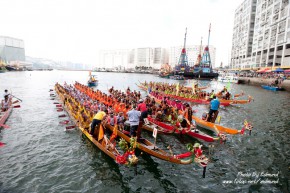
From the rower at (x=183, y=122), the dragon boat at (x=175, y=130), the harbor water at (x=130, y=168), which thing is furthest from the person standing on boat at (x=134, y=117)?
the rower at (x=183, y=122)

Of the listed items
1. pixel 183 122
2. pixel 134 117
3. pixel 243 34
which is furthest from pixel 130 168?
pixel 243 34

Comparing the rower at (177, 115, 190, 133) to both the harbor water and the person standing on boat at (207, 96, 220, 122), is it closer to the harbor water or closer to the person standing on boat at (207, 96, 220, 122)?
the harbor water

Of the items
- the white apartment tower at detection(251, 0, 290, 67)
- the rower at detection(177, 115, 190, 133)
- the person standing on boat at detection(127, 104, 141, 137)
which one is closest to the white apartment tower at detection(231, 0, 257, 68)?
the white apartment tower at detection(251, 0, 290, 67)

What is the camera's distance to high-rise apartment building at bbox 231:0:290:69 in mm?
64875

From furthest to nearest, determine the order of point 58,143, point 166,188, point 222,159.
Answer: point 58,143 < point 222,159 < point 166,188

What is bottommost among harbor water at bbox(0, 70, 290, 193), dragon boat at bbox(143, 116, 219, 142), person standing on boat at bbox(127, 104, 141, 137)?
harbor water at bbox(0, 70, 290, 193)

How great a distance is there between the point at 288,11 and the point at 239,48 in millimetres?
48169

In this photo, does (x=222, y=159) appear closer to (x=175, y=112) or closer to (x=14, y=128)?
(x=175, y=112)

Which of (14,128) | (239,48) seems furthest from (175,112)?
(239,48)

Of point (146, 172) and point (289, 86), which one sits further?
point (289, 86)

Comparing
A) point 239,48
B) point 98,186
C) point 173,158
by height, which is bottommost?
point 98,186

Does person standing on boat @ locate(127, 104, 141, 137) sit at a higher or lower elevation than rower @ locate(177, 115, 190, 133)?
higher

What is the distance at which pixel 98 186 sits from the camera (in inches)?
354

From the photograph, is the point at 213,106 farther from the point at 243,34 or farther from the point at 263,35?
the point at 243,34
